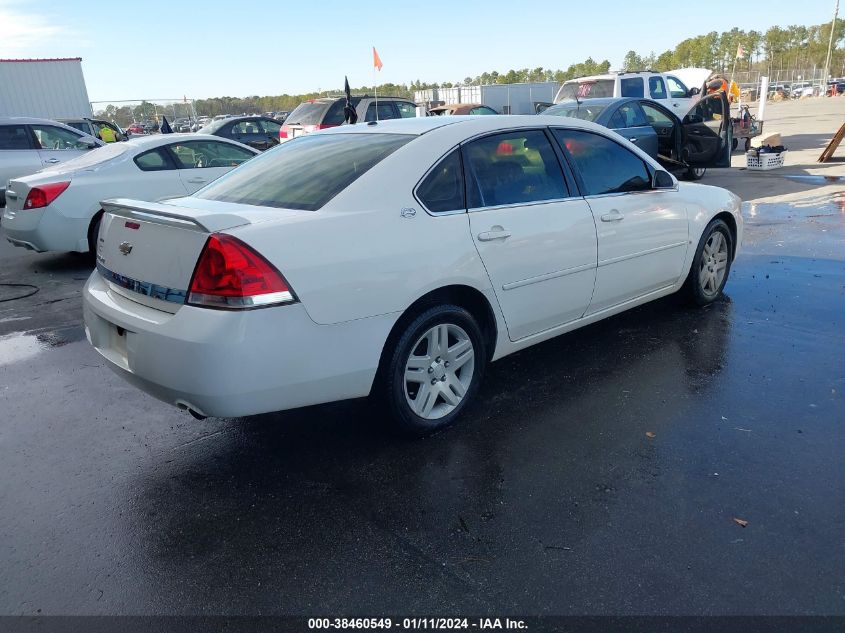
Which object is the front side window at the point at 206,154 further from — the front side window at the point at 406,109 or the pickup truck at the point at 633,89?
the pickup truck at the point at 633,89

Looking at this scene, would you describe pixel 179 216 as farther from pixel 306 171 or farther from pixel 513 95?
pixel 513 95

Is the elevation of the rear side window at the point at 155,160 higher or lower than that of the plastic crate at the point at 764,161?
higher

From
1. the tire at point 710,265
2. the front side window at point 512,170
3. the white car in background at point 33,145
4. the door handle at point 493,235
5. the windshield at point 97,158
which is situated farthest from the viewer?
the white car in background at point 33,145

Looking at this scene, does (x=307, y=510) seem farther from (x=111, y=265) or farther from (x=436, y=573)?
(x=111, y=265)

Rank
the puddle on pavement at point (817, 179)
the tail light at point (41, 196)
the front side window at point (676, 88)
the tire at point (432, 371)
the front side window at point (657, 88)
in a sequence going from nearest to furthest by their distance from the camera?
the tire at point (432, 371)
the tail light at point (41, 196)
the puddle on pavement at point (817, 179)
the front side window at point (657, 88)
the front side window at point (676, 88)

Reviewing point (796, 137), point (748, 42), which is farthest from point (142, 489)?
point (748, 42)

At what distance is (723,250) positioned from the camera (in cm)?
547

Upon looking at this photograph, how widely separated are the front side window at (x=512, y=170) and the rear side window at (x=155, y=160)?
18.0ft

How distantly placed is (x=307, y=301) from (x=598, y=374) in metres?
2.22

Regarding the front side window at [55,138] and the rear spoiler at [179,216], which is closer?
the rear spoiler at [179,216]

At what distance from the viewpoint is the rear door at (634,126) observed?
1163cm

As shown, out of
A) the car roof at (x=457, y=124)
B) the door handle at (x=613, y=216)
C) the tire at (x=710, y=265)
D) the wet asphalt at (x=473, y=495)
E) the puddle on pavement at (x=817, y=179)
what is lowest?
the puddle on pavement at (x=817, y=179)

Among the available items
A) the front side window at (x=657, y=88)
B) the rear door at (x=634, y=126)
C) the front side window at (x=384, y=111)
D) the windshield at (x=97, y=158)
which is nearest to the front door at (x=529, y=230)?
the windshield at (x=97, y=158)

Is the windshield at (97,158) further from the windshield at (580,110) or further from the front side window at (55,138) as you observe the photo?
the windshield at (580,110)
